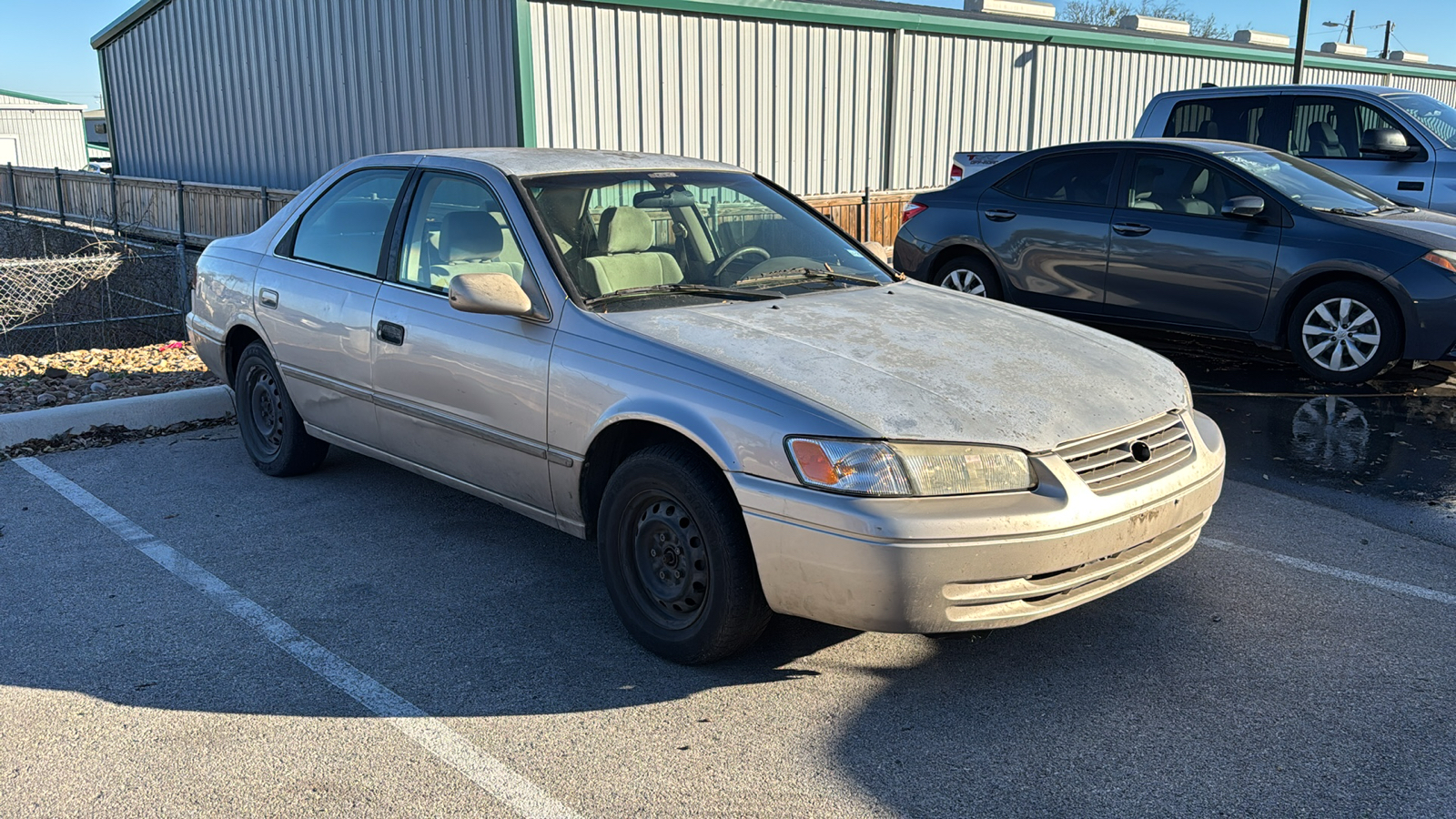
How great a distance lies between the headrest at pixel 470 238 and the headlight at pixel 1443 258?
222 inches

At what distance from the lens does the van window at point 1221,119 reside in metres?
10.3

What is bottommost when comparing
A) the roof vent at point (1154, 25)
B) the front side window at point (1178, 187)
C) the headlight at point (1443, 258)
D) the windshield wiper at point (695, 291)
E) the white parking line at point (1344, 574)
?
the white parking line at point (1344, 574)

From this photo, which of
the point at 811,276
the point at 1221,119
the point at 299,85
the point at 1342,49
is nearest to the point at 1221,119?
the point at 1221,119

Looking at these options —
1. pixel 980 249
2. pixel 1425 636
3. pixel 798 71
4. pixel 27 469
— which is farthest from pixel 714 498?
pixel 798 71

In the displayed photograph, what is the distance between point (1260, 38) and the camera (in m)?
27.0

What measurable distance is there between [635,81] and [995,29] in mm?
Answer: 7131

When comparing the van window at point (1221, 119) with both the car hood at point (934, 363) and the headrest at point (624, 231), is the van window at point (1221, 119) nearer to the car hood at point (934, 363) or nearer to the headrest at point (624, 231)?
the car hood at point (934, 363)

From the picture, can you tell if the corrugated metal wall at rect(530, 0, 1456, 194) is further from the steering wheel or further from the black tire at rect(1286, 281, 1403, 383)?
the steering wheel

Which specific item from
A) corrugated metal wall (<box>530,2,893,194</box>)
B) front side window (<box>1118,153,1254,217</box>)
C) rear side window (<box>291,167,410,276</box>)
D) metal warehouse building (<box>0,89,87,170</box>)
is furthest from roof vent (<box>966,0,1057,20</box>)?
metal warehouse building (<box>0,89,87,170</box>)

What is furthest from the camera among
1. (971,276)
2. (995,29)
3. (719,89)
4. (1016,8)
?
(1016,8)

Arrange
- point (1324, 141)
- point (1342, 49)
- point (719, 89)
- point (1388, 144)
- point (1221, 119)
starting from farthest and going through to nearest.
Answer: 1. point (1342, 49)
2. point (719, 89)
3. point (1221, 119)
4. point (1324, 141)
5. point (1388, 144)

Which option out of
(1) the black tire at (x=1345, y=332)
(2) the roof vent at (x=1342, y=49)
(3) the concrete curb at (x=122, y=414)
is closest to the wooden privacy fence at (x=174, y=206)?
(1) the black tire at (x=1345, y=332)

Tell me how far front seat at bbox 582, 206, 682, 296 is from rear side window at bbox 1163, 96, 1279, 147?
24.6 feet

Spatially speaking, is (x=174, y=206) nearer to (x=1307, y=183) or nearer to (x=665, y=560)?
(x=1307, y=183)
